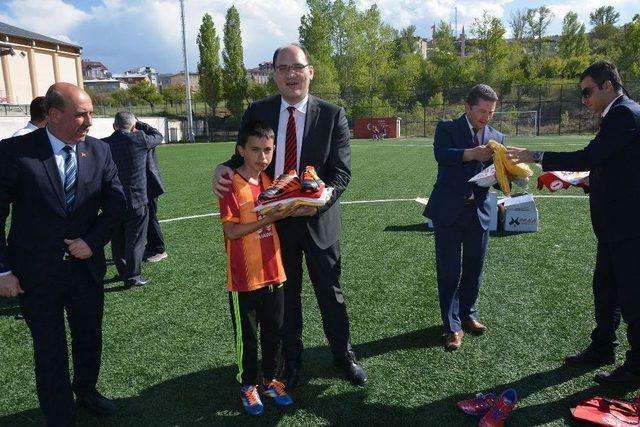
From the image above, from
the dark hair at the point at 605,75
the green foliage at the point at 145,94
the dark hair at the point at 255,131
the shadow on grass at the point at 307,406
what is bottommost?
the shadow on grass at the point at 307,406

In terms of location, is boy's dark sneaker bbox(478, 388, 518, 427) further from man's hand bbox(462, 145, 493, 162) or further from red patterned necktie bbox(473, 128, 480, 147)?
red patterned necktie bbox(473, 128, 480, 147)

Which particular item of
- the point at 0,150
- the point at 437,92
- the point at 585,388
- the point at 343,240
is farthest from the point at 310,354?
the point at 437,92

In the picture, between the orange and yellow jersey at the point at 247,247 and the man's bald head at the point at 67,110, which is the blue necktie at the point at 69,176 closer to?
the man's bald head at the point at 67,110

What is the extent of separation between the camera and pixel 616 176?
3.33 m

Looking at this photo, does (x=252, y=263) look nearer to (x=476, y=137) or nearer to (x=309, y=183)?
(x=309, y=183)

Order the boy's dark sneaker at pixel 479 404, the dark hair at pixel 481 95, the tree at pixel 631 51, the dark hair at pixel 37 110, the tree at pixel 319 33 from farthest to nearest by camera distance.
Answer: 1. the tree at pixel 319 33
2. the tree at pixel 631 51
3. the dark hair at pixel 37 110
4. the dark hair at pixel 481 95
5. the boy's dark sneaker at pixel 479 404

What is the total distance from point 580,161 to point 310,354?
2.57 meters

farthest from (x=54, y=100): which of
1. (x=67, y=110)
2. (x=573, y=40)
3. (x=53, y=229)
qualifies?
(x=573, y=40)

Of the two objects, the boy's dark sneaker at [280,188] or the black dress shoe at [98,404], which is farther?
the black dress shoe at [98,404]

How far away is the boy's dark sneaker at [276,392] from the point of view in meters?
3.47

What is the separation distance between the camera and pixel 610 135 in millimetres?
3238

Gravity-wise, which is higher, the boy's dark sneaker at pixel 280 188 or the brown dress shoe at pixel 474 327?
the boy's dark sneaker at pixel 280 188

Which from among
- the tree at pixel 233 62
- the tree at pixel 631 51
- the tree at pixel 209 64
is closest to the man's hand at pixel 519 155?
the tree at pixel 233 62

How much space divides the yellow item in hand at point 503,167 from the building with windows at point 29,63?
47.2 metres
